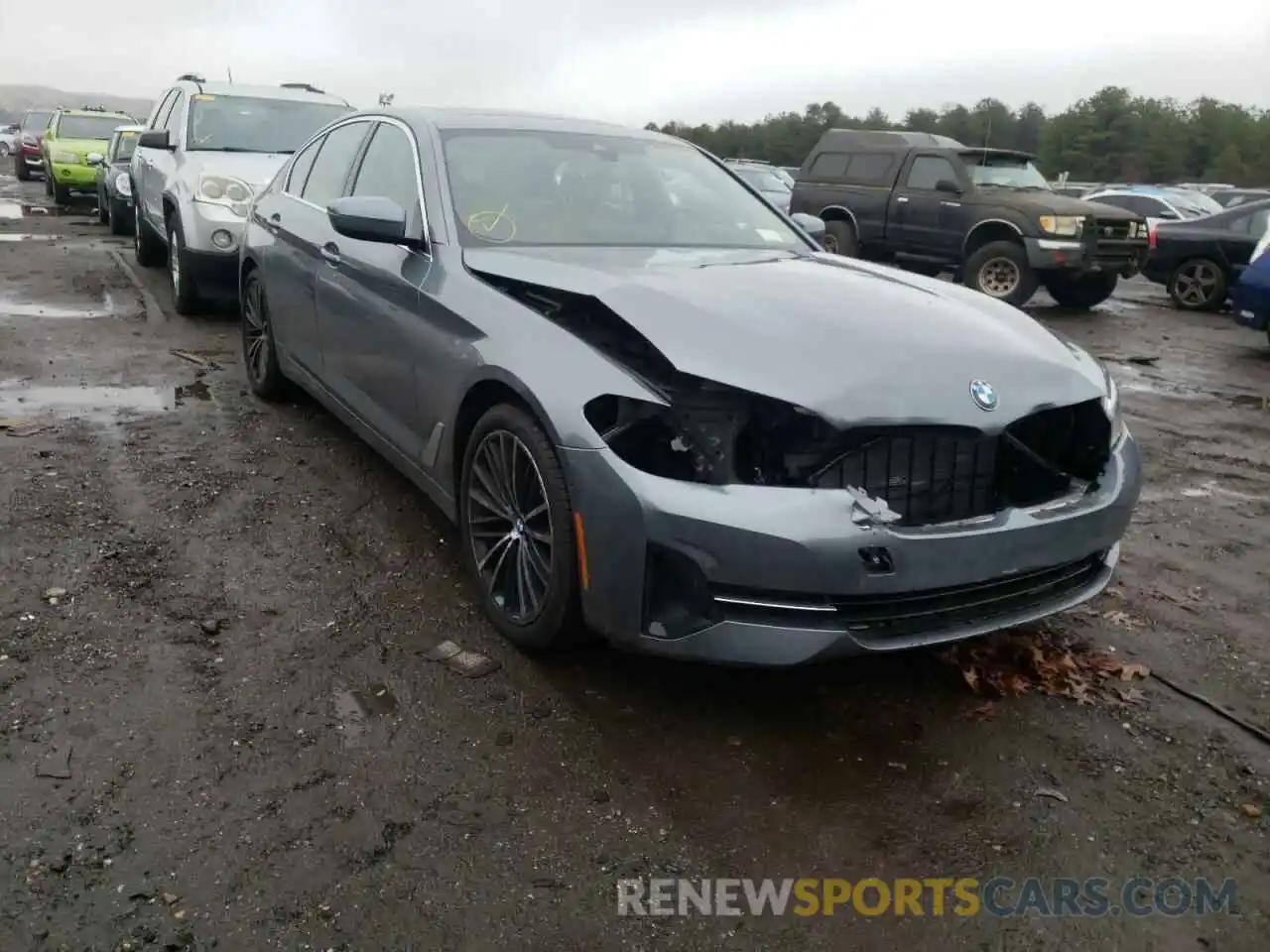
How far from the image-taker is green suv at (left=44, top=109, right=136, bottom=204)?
65.2 feet

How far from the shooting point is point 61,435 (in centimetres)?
543

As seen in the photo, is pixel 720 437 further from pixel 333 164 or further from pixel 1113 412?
pixel 333 164

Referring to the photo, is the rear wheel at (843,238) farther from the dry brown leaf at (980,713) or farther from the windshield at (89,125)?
the windshield at (89,125)

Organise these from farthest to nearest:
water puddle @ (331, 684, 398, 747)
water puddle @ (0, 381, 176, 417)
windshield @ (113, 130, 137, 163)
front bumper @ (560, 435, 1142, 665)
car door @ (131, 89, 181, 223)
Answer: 1. windshield @ (113, 130, 137, 163)
2. car door @ (131, 89, 181, 223)
3. water puddle @ (0, 381, 176, 417)
4. water puddle @ (331, 684, 398, 747)
5. front bumper @ (560, 435, 1142, 665)

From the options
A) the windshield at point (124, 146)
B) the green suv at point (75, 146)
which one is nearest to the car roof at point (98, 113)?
the green suv at point (75, 146)

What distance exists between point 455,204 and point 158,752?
2.17 metres

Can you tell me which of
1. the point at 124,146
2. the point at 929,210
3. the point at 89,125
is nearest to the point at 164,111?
the point at 124,146

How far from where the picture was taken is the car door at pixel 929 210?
13.0 meters

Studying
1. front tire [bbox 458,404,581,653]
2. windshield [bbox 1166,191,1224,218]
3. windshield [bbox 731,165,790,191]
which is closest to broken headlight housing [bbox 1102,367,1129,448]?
front tire [bbox 458,404,581,653]

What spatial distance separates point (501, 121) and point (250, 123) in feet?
19.3

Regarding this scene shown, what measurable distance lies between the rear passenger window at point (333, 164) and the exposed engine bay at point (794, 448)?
2.51 meters

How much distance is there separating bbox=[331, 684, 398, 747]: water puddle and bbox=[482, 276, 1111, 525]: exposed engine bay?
1.04 m

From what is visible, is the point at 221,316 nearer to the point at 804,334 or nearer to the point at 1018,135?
the point at 804,334

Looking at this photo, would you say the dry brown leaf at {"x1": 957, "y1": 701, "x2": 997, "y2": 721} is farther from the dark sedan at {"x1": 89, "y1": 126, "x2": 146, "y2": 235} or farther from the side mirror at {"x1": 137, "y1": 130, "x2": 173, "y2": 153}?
the dark sedan at {"x1": 89, "y1": 126, "x2": 146, "y2": 235}
